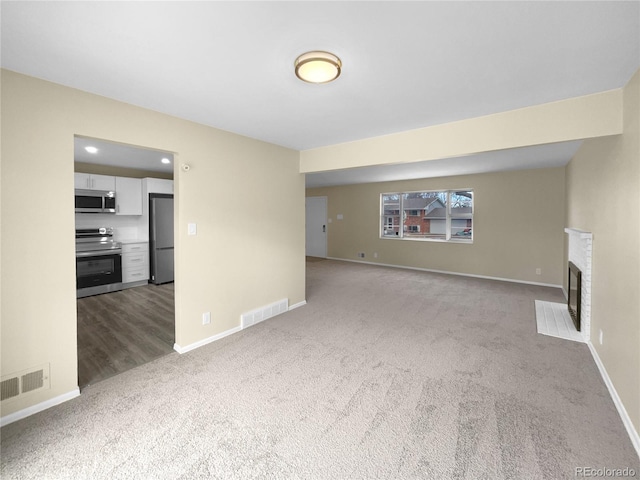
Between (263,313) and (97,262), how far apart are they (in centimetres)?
324

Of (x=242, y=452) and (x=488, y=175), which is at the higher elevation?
(x=488, y=175)

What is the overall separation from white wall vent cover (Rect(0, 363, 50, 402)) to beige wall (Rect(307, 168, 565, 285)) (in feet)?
22.9

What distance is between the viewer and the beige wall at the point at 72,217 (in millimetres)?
1996

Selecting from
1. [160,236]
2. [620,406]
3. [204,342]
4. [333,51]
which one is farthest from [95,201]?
[620,406]

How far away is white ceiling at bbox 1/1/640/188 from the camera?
1388 millimetres

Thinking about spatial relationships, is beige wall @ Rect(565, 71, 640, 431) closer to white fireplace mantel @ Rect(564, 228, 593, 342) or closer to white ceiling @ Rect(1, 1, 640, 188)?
white fireplace mantel @ Rect(564, 228, 593, 342)

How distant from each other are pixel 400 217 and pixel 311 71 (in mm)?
6339

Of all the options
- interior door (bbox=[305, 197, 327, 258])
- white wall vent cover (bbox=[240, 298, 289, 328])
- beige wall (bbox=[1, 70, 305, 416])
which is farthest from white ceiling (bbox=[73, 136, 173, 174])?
interior door (bbox=[305, 197, 327, 258])

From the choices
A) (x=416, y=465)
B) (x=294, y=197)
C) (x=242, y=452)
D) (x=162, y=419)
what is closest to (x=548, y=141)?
(x=416, y=465)

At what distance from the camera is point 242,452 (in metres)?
1.72

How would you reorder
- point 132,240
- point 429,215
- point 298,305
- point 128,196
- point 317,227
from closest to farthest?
1. point 298,305
2. point 128,196
3. point 132,240
4. point 429,215
5. point 317,227

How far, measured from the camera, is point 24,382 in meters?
2.05

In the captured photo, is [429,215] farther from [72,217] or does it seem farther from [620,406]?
[72,217]

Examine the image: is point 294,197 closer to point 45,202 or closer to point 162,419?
point 45,202
